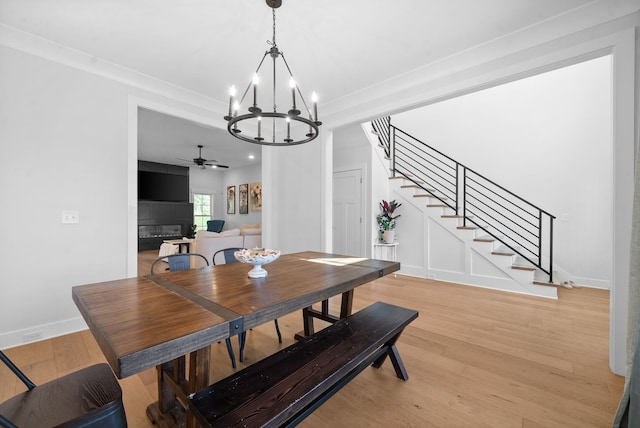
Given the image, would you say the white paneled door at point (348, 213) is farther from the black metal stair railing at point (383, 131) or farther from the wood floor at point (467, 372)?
the wood floor at point (467, 372)

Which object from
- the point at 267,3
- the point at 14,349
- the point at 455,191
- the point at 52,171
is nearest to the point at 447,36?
the point at 267,3

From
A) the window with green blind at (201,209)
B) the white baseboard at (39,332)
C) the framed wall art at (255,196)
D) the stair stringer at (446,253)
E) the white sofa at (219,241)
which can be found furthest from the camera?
the window with green blind at (201,209)

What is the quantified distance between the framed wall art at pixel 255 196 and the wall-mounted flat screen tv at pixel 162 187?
6.82 feet

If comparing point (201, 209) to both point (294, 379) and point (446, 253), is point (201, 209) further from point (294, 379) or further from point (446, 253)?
point (294, 379)

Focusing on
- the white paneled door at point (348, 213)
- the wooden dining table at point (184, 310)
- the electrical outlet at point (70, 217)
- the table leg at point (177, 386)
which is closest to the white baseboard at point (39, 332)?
the electrical outlet at point (70, 217)

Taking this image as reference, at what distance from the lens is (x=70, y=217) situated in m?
2.60

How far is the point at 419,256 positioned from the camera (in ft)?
15.9

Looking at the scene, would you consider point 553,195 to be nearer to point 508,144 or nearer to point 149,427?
point 508,144

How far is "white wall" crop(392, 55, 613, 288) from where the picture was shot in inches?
157

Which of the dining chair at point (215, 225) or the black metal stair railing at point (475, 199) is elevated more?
the black metal stair railing at point (475, 199)

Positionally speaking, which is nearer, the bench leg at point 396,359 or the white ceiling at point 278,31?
the bench leg at point 396,359

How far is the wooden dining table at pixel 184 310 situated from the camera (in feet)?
2.99

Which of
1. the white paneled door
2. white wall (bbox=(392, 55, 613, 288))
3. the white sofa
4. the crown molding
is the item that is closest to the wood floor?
white wall (bbox=(392, 55, 613, 288))

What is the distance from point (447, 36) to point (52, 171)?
3891mm
